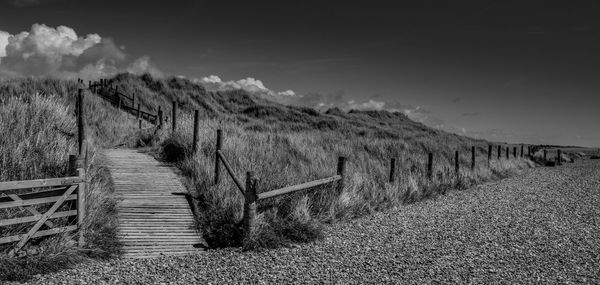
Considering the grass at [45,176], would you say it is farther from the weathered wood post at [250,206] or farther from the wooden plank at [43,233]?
the weathered wood post at [250,206]

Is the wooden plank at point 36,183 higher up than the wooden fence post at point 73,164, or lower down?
lower down

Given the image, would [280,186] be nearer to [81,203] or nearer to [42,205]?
[81,203]

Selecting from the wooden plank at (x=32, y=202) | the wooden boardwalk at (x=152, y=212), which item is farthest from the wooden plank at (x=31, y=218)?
the wooden boardwalk at (x=152, y=212)

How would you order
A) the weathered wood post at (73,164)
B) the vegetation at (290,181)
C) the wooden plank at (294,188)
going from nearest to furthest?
the weathered wood post at (73,164)
the wooden plank at (294,188)
the vegetation at (290,181)

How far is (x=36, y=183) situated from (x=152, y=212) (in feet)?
9.51

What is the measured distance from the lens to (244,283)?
649 centimetres

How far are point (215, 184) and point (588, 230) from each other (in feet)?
31.3

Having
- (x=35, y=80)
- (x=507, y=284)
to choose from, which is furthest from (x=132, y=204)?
(x=35, y=80)

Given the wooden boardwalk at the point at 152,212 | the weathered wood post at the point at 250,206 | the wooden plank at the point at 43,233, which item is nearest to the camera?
the wooden plank at the point at 43,233

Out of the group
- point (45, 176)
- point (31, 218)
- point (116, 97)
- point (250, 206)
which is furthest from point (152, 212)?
point (116, 97)

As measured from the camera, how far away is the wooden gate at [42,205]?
6559 millimetres

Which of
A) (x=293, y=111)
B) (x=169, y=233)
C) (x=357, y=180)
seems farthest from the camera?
(x=293, y=111)

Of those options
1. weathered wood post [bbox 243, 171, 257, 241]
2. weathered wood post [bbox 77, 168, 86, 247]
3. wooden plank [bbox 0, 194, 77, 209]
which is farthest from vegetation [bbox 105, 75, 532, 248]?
wooden plank [bbox 0, 194, 77, 209]

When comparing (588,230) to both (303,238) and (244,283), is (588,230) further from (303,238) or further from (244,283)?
(244,283)
